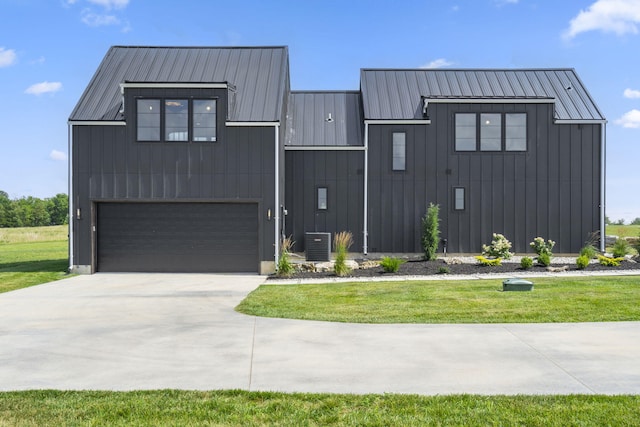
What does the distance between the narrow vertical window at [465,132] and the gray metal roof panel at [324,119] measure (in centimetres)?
335

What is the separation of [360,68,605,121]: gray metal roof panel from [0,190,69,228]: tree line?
72350 mm

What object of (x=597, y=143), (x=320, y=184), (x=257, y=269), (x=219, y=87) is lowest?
(x=257, y=269)

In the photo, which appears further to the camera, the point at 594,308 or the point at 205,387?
the point at 594,308

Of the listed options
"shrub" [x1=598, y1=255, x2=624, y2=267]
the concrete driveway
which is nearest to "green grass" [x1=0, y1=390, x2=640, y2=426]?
the concrete driveway

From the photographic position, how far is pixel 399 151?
1833 cm

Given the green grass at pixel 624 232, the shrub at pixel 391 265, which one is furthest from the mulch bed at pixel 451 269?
the green grass at pixel 624 232

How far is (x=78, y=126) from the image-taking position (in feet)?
51.5

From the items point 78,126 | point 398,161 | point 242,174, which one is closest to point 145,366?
point 242,174

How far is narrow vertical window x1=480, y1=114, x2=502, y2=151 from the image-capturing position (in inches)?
714

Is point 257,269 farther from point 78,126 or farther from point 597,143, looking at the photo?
point 597,143

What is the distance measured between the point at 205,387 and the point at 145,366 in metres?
1.09

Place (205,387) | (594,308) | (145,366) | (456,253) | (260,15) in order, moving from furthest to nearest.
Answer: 1. (456,253)
2. (260,15)
3. (594,308)
4. (145,366)
5. (205,387)

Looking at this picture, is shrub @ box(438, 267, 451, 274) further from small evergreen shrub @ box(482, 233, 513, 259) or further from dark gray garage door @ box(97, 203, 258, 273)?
dark gray garage door @ box(97, 203, 258, 273)

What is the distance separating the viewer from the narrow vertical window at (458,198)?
18172 mm
